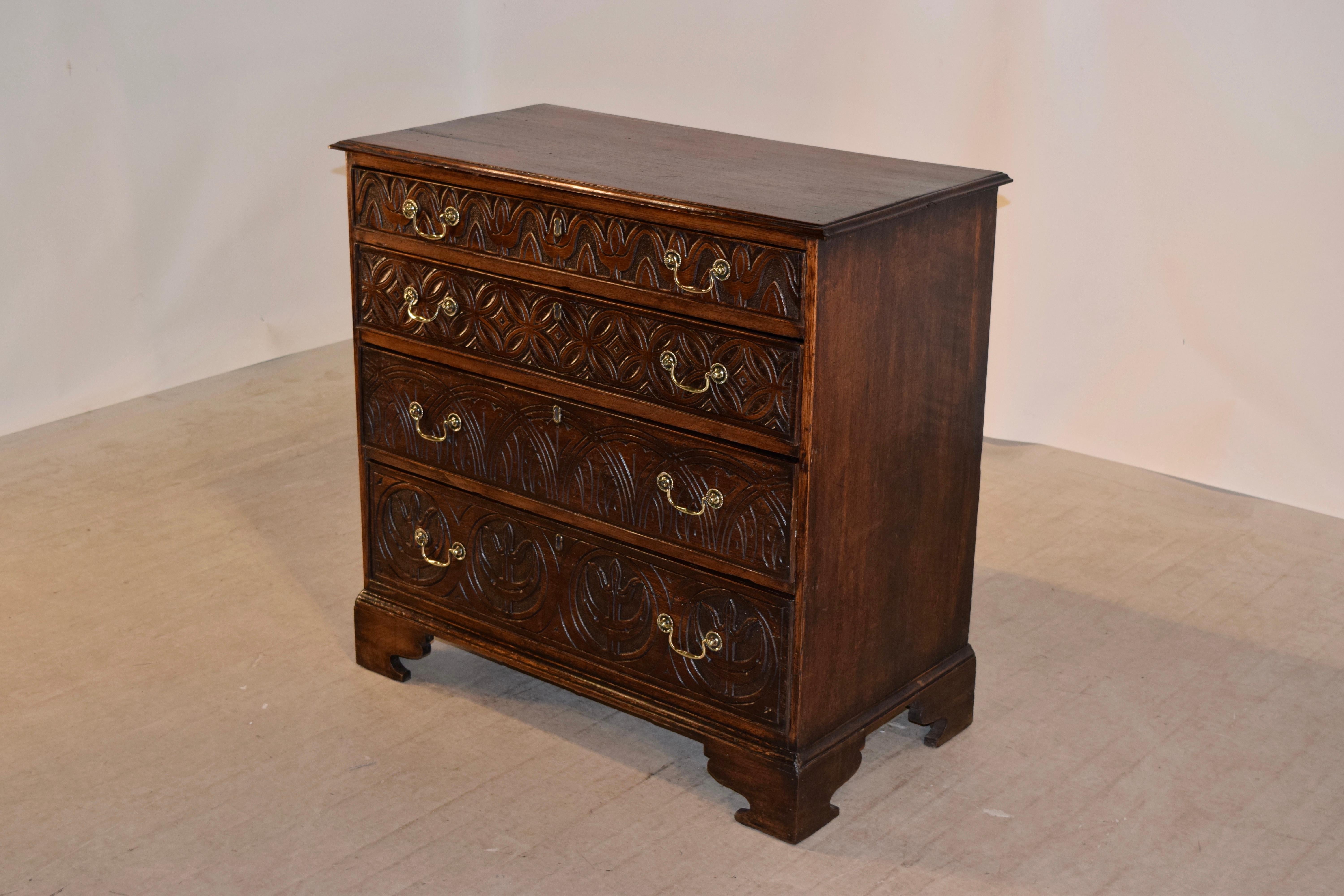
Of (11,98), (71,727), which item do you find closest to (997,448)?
(71,727)

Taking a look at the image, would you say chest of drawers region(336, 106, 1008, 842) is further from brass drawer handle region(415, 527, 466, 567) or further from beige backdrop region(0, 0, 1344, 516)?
beige backdrop region(0, 0, 1344, 516)

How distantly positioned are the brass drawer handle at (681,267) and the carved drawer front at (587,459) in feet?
0.80

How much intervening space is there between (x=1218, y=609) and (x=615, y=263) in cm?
167

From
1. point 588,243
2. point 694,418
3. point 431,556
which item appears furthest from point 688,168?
point 431,556

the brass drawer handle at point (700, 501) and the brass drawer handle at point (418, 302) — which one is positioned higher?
the brass drawer handle at point (418, 302)

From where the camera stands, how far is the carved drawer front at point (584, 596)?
2432mm

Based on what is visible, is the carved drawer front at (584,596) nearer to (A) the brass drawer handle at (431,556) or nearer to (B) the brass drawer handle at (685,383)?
(A) the brass drawer handle at (431,556)

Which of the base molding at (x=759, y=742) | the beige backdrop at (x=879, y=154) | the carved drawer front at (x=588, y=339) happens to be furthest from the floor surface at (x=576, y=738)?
the carved drawer front at (x=588, y=339)

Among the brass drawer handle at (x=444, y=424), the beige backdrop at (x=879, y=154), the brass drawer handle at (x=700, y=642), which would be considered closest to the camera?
the brass drawer handle at (x=700, y=642)

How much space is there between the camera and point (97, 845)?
2.41 meters

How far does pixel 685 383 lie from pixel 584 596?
48 centimetres

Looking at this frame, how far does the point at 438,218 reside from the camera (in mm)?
2623

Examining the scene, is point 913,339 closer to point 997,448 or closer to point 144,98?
point 997,448

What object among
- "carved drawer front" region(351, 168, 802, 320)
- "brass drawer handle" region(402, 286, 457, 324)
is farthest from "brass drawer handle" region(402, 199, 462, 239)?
"brass drawer handle" region(402, 286, 457, 324)
